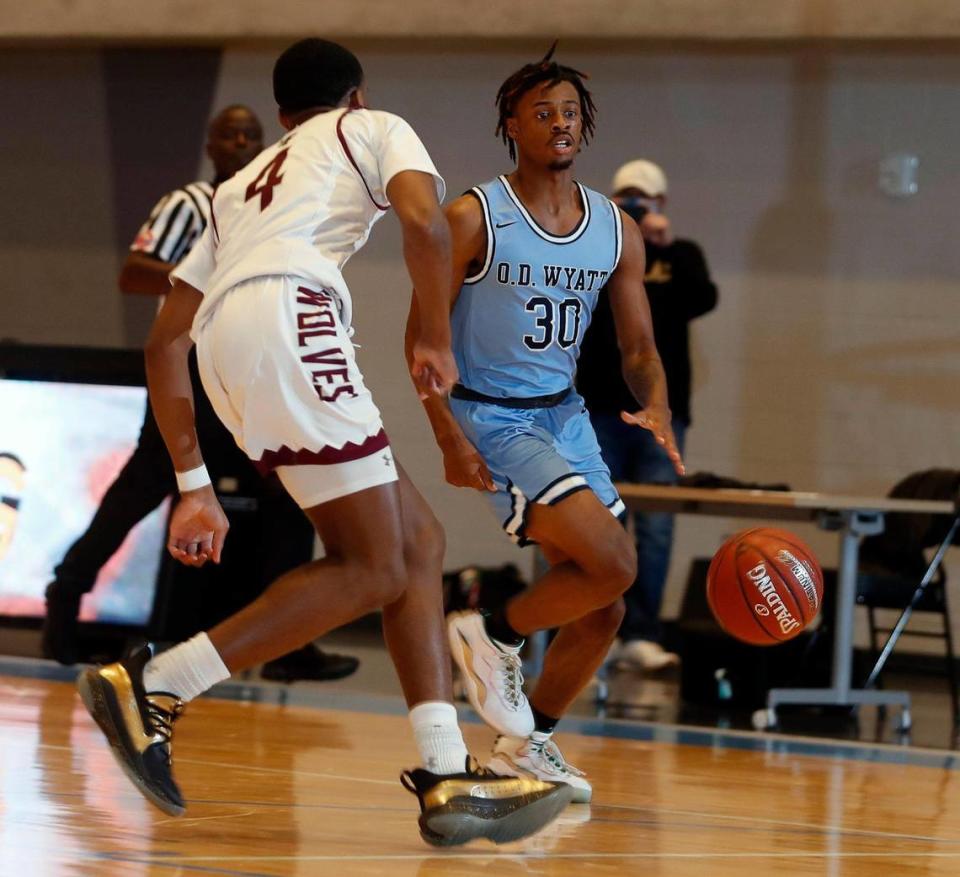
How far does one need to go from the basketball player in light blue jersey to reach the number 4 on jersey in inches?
27.8

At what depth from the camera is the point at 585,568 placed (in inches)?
144

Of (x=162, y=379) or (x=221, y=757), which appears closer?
(x=162, y=379)

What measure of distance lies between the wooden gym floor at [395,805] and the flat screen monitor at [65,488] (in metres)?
0.84

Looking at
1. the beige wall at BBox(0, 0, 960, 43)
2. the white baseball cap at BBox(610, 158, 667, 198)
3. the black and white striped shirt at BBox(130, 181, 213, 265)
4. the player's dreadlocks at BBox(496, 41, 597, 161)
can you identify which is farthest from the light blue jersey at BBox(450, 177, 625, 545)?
the beige wall at BBox(0, 0, 960, 43)

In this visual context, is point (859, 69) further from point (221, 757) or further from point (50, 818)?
point (50, 818)

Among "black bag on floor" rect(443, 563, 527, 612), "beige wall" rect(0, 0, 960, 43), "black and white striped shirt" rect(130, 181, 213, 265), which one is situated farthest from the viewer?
"beige wall" rect(0, 0, 960, 43)

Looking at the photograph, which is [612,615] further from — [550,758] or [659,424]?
[659,424]

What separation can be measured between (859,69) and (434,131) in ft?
7.64

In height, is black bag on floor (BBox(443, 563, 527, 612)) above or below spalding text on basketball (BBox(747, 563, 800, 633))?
below

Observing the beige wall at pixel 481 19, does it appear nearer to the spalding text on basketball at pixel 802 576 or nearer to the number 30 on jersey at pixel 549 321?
the spalding text on basketball at pixel 802 576

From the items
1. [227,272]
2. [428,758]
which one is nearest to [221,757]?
[428,758]

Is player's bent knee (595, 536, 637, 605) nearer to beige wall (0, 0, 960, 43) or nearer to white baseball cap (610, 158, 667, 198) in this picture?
white baseball cap (610, 158, 667, 198)

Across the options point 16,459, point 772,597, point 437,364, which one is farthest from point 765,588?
point 16,459

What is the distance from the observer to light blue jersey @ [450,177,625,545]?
385 centimetres
